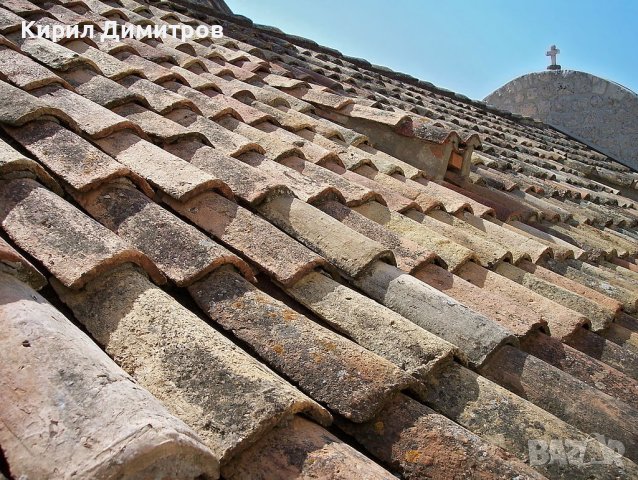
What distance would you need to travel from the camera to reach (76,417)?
3.14 ft

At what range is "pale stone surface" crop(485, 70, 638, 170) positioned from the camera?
29.3ft

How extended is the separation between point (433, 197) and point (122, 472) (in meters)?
2.47

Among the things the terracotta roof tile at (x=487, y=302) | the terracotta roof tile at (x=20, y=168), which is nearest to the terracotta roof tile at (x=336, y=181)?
the terracotta roof tile at (x=487, y=302)

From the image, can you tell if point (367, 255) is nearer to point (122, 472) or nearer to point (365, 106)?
point (122, 472)

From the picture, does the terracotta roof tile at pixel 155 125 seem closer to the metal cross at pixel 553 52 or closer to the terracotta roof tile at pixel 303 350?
the terracotta roof tile at pixel 303 350

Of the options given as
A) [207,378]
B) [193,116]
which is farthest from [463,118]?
[207,378]

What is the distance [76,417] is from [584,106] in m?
10.1

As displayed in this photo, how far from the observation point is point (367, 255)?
202 centimetres

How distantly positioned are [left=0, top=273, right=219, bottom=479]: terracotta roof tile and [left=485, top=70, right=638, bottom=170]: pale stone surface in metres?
9.64

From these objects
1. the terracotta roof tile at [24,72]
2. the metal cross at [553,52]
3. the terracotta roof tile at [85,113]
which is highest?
the metal cross at [553,52]

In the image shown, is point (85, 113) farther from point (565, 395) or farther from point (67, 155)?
point (565, 395)

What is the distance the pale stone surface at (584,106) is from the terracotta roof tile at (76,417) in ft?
31.6

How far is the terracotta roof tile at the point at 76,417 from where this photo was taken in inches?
35.3

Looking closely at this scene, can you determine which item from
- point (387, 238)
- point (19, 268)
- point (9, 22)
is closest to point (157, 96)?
point (9, 22)
